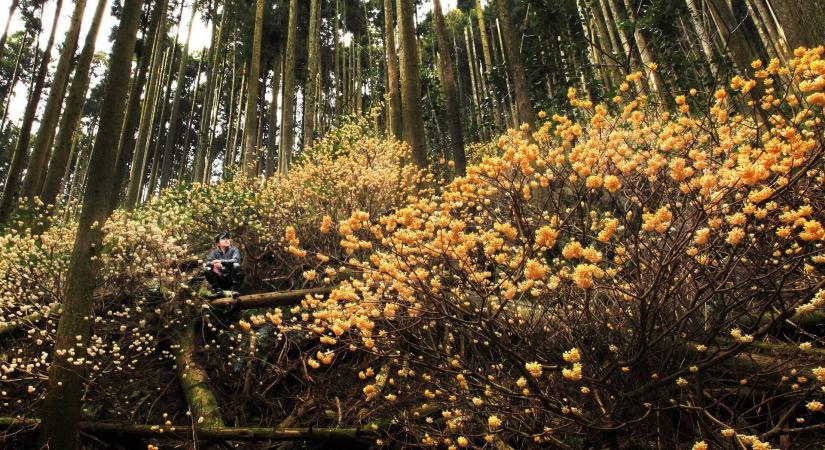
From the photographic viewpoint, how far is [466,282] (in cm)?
285

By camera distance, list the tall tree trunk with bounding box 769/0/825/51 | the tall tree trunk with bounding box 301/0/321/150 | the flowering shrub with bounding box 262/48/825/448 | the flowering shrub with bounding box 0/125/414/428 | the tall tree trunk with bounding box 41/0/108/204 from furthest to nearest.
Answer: the tall tree trunk with bounding box 301/0/321/150
the tall tree trunk with bounding box 41/0/108/204
the flowering shrub with bounding box 0/125/414/428
the tall tree trunk with bounding box 769/0/825/51
the flowering shrub with bounding box 262/48/825/448

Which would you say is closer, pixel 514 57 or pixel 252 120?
pixel 514 57

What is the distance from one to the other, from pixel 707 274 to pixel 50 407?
5.02m

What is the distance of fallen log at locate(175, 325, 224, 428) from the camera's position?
158 inches

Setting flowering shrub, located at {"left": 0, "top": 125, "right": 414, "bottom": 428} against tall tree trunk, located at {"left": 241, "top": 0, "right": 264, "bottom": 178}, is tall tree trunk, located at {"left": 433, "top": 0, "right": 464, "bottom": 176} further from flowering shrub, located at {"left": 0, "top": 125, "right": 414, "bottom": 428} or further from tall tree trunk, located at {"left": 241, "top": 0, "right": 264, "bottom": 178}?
tall tree trunk, located at {"left": 241, "top": 0, "right": 264, "bottom": 178}

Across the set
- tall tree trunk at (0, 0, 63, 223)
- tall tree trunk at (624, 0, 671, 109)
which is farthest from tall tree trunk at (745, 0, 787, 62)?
tall tree trunk at (0, 0, 63, 223)

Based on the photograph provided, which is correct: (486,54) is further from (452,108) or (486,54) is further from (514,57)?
(514,57)

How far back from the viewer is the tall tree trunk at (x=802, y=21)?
129 inches

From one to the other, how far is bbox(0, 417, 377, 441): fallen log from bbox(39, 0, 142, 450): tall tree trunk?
1.43ft

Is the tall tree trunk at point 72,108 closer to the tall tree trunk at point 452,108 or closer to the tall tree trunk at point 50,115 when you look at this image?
the tall tree trunk at point 50,115

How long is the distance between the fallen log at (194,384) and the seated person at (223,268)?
609 millimetres

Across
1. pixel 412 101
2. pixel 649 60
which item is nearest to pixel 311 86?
pixel 412 101

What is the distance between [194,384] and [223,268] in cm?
148

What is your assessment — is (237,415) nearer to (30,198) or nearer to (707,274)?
(707,274)
